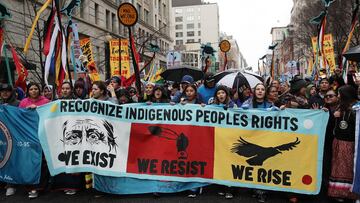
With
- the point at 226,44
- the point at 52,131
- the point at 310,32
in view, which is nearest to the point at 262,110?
the point at 52,131

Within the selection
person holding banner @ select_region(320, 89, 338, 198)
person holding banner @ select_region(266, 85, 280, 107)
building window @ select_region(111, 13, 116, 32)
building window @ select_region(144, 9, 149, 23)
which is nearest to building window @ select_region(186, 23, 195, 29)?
building window @ select_region(144, 9, 149, 23)

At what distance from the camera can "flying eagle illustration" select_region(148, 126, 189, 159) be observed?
5.44 metres

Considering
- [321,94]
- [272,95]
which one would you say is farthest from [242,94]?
[321,94]

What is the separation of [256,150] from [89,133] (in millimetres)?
2528

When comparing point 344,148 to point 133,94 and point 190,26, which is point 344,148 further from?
point 190,26

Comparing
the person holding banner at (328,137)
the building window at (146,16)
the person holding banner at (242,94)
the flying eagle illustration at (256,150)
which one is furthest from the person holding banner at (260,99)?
the building window at (146,16)

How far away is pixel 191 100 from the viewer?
19.9 feet

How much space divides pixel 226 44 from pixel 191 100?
39.3ft

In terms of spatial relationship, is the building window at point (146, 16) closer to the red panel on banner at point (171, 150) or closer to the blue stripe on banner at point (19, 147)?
the blue stripe on banner at point (19, 147)

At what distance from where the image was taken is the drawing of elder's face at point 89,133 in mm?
5496

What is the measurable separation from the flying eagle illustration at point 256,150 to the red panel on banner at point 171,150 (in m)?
0.41

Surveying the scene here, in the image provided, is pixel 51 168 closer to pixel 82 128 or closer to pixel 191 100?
pixel 82 128

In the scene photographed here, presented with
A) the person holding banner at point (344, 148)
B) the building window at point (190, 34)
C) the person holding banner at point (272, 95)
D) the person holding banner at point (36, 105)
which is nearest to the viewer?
the person holding banner at point (344, 148)

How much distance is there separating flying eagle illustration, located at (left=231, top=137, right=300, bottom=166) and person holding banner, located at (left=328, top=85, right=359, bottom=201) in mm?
566
